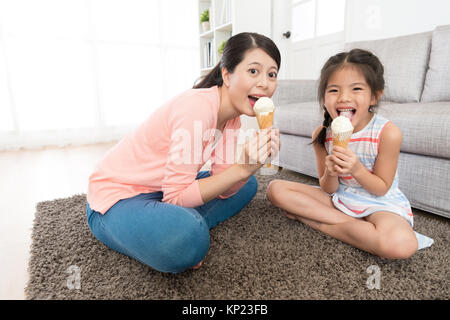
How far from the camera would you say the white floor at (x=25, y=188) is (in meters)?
1.07

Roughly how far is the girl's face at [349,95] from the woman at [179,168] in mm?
242

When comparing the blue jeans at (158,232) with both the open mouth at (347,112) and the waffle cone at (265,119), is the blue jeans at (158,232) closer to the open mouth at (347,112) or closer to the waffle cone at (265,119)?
the waffle cone at (265,119)

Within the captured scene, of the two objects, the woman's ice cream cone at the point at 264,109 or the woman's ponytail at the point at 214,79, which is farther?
the woman's ponytail at the point at 214,79

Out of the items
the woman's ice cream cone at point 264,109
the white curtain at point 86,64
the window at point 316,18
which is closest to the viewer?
the woman's ice cream cone at point 264,109

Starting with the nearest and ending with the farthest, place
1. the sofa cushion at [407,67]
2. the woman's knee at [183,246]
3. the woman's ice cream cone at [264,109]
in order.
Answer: the woman's knee at [183,246] < the woman's ice cream cone at [264,109] < the sofa cushion at [407,67]

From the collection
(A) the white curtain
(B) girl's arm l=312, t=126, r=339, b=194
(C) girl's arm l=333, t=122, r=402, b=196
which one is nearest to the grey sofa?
(B) girl's arm l=312, t=126, r=339, b=194

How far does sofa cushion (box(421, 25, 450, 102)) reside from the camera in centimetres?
183

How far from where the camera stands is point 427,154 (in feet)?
4.53

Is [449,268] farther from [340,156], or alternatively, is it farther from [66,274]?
[66,274]

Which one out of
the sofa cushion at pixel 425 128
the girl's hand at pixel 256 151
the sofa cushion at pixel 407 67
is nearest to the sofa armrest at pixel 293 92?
the sofa cushion at pixel 407 67

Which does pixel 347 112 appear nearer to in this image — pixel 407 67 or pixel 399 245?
pixel 399 245

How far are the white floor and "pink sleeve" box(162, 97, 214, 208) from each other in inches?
22.0

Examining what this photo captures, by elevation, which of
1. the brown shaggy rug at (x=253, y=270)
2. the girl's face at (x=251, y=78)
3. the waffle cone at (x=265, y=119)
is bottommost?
the brown shaggy rug at (x=253, y=270)
